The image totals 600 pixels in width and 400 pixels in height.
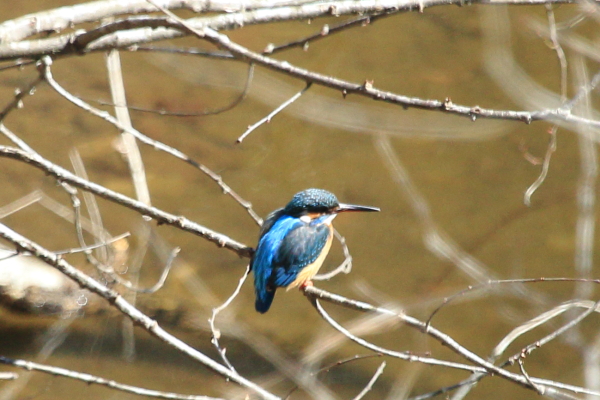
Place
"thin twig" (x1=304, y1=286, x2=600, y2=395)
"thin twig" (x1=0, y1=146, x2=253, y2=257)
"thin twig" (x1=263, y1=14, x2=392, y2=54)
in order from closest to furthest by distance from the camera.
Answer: "thin twig" (x1=263, y1=14, x2=392, y2=54) → "thin twig" (x1=304, y1=286, x2=600, y2=395) → "thin twig" (x1=0, y1=146, x2=253, y2=257)

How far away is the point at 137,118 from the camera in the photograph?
7.18 m

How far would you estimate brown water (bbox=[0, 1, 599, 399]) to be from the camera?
17.2 feet

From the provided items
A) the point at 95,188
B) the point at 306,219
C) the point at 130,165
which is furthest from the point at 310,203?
the point at 95,188

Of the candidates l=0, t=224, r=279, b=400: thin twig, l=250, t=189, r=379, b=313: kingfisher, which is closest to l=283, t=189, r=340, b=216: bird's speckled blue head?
l=250, t=189, r=379, b=313: kingfisher

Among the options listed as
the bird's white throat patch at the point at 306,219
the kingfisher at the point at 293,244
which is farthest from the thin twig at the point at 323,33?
the bird's white throat patch at the point at 306,219

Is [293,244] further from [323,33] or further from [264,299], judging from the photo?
[323,33]

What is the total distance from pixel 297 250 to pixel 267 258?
6.0 inches

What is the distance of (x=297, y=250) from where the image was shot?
3.55m

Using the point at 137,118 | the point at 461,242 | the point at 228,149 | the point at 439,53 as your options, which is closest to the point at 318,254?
the point at 461,242

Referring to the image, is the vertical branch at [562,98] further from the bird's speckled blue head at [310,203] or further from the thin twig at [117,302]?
the thin twig at [117,302]

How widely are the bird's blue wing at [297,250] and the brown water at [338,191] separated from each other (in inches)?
45.9

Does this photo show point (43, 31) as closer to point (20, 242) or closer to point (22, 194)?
point (20, 242)

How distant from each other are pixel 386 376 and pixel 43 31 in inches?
140

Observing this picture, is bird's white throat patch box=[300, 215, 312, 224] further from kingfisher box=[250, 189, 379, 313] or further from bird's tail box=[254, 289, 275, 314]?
bird's tail box=[254, 289, 275, 314]
